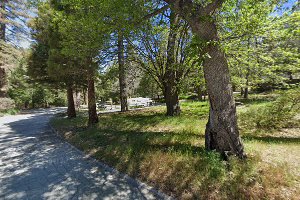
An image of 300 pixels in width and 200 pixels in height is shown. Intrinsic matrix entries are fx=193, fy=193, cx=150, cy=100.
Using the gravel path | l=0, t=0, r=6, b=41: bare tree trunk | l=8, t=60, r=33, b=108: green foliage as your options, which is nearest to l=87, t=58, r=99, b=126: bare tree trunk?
the gravel path

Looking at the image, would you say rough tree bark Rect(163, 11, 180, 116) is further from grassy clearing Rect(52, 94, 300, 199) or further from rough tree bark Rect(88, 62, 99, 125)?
grassy clearing Rect(52, 94, 300, 199)

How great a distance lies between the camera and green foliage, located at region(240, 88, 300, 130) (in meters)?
6.96

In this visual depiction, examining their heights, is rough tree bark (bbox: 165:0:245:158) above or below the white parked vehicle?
above

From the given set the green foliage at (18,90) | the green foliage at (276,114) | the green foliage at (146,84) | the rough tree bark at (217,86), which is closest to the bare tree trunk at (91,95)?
the green foliage at (146,84)

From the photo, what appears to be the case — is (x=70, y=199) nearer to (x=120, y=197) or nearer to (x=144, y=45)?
(x=120, y=197)

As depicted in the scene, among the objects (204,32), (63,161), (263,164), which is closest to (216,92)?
(204,32)

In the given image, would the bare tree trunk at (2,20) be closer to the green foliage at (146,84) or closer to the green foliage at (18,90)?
the green foliage at (18,90)

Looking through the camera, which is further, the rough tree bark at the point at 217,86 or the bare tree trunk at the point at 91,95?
the bare tree trunk at the point at 91,95

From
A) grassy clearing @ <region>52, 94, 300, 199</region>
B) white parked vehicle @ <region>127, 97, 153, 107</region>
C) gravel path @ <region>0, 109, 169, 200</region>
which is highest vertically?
white parked vehicle @ <region>127, 97, 153, 107</region>

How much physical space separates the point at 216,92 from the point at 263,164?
169 cm

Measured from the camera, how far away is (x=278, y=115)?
771cm

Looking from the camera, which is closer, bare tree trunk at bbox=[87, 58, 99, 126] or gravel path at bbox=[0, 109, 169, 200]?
gravel path at bbox=[0, 109, 169, 200]

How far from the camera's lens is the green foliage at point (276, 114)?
6.96m

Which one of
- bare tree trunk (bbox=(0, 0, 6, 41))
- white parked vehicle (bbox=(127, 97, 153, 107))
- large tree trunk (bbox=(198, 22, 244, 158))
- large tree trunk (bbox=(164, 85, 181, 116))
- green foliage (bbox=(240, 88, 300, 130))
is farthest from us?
white parked vehicle (bbox=(127, 97, 153, 107))
